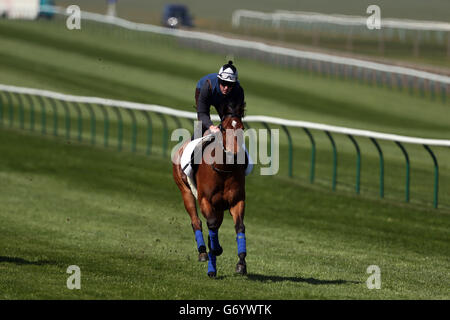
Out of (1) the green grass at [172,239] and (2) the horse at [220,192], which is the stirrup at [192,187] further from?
(1) the green grass at [172,239]

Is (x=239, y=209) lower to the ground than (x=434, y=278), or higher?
higher

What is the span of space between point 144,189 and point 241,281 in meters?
6.85

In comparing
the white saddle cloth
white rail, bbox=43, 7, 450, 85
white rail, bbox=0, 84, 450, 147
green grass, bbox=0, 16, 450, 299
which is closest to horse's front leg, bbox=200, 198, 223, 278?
green grass, bbox=0, 16, 450, 299

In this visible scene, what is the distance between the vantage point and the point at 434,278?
10.0 m

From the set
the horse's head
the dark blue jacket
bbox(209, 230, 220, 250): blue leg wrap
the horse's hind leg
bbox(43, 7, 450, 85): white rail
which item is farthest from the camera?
bbox(43, 7, 450, 85): white rail

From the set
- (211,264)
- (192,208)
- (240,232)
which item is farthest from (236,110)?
(192,208)

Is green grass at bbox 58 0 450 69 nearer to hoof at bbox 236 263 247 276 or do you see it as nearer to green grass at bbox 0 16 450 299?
green grass at bbox 0 16 450 299

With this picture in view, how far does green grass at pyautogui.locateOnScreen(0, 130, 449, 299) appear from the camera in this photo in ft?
29.6

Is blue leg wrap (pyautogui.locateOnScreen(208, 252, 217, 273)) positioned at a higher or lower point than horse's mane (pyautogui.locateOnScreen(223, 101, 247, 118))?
lower

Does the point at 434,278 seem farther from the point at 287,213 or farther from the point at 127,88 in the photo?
the point at 127,88

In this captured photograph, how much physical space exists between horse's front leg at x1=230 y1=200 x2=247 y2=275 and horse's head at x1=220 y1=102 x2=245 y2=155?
568mm

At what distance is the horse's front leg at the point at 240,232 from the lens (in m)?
9.27

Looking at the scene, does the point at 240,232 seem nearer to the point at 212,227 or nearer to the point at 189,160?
the point at 212,227
